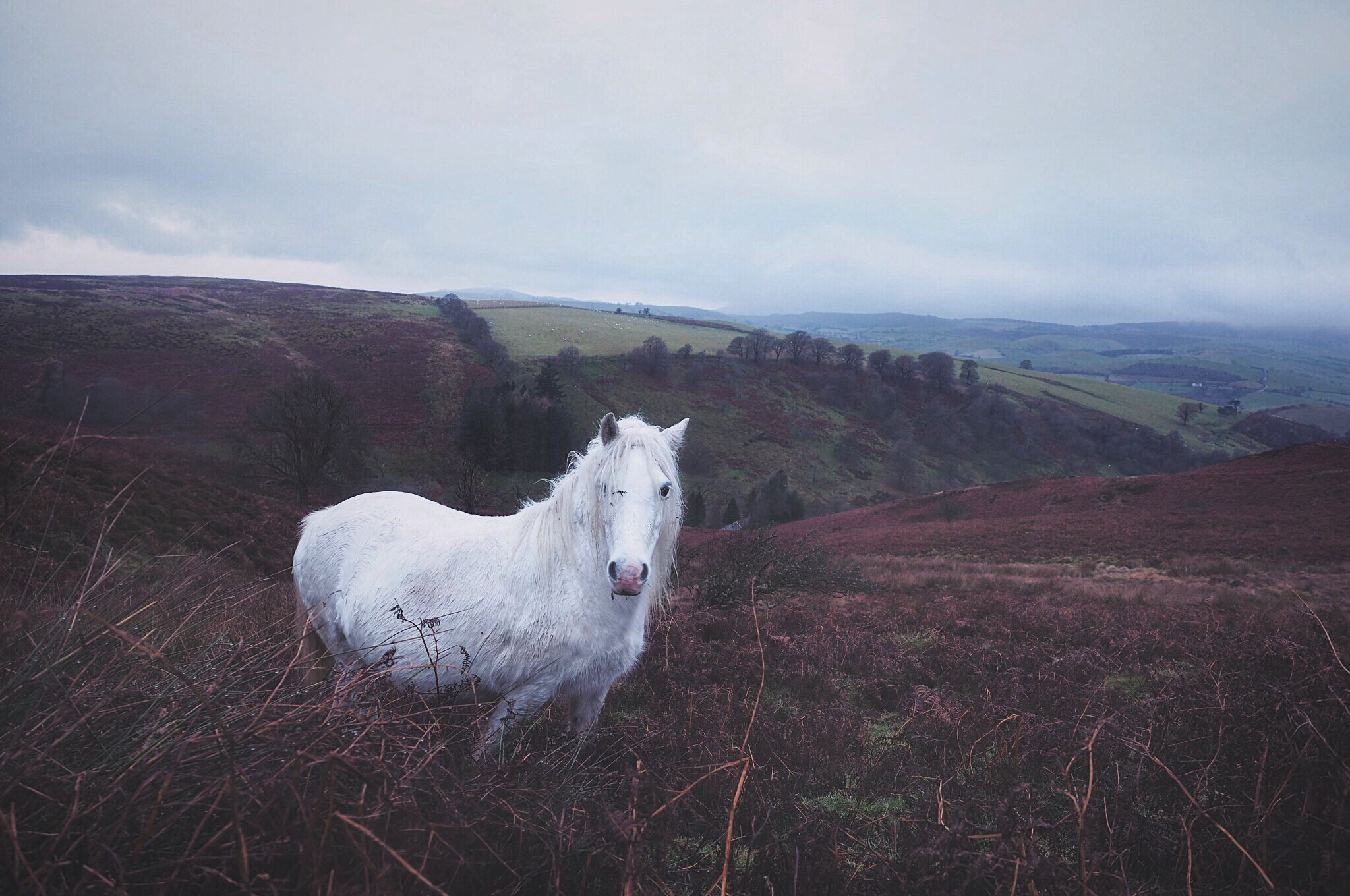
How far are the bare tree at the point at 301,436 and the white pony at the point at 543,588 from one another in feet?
79.3

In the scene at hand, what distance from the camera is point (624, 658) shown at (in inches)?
129

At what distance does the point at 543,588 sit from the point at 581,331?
78.2m

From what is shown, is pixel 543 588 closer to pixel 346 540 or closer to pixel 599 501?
pixel 599 501

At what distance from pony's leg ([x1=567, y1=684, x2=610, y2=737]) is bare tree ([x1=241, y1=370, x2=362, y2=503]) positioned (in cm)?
2491

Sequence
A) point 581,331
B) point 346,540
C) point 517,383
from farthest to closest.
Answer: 1. point 581,331
2. point 517,383
3. point 346,540

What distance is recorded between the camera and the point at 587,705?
3.31 meters

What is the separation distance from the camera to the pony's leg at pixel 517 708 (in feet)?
9.35

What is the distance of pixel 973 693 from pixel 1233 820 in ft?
8.68

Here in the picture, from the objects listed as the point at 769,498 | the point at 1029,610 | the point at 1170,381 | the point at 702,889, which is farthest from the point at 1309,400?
the point at 702,889

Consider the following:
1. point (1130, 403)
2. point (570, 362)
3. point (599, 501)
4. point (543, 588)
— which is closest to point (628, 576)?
point (599, 501)

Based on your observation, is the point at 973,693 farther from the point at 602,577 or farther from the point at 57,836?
the point at 57,836

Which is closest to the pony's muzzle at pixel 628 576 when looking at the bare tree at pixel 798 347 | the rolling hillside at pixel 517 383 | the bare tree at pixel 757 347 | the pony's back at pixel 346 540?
the pony's back at pixel 346 540

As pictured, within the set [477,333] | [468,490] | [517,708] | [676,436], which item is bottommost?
[468,490]

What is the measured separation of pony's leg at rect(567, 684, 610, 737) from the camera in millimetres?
3242
